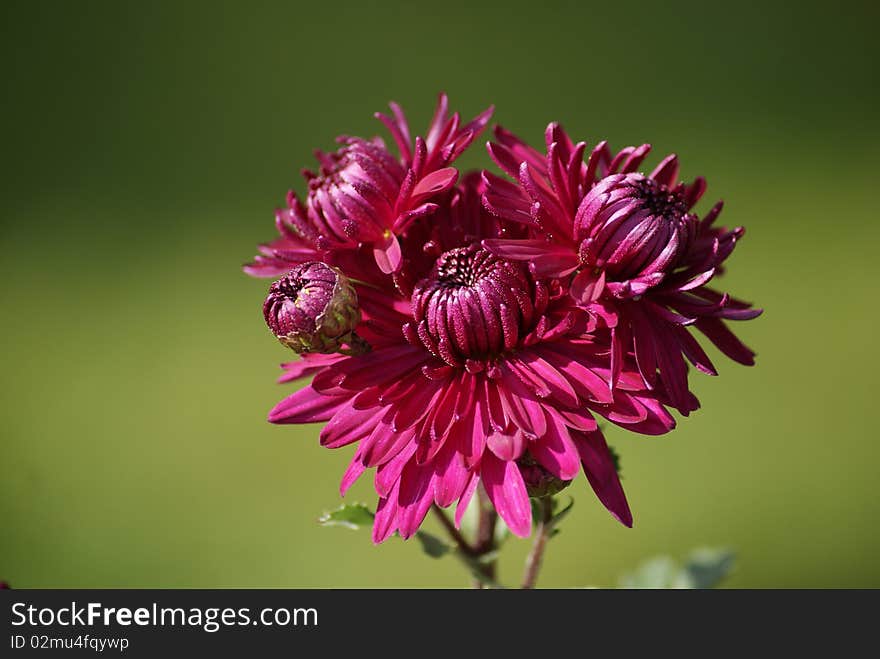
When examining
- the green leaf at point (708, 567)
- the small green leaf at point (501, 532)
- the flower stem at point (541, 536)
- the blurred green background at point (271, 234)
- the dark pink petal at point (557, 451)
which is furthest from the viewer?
the blurred green background at point (271, 234)

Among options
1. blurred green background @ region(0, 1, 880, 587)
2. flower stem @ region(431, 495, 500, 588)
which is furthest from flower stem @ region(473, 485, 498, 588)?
blurred green background @ region(0, 1, 880, 587)

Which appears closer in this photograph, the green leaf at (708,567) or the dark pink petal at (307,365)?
the dark pink petal at (307,365)

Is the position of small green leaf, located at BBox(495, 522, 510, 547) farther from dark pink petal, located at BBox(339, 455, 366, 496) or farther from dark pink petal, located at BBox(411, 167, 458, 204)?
dark pink petal, located at BBox(411, 167, 458, 204)

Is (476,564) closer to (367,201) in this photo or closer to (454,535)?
(454,535)

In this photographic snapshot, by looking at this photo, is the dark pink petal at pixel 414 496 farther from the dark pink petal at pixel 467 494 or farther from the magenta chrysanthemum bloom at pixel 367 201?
the magenta chrysanthemum bloom at pixel 367 201

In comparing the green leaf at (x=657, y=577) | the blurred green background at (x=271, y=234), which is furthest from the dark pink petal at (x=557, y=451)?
the blurred green background at (x=271, y=234)

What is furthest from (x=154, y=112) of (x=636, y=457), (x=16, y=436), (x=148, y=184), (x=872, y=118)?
(x=872, y=118)

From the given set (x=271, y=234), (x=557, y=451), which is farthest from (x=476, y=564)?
(x=271, y=234)
